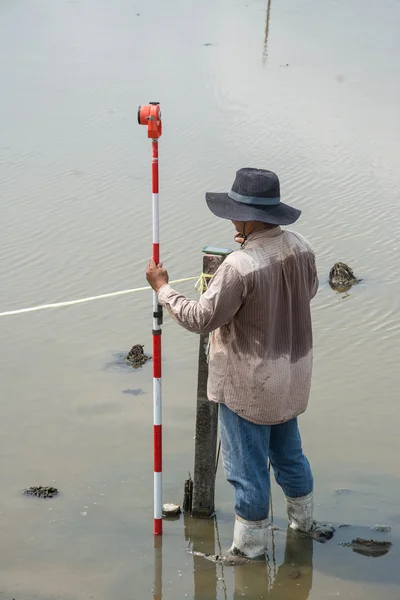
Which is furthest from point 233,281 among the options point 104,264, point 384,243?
point 384,243

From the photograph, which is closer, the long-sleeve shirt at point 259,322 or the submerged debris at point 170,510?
the long-sleeve shirt at point 259,322

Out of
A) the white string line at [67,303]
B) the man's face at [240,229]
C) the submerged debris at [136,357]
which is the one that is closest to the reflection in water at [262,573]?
the man's face at [240,229]

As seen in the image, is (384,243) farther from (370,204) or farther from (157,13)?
(157,13)

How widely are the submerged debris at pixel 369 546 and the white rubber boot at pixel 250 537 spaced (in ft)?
1.74

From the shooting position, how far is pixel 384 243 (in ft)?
34.8

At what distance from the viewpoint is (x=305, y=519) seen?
5359 millimetres

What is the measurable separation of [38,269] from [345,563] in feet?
17.6

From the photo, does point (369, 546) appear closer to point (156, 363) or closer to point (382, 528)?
point (382, 528)

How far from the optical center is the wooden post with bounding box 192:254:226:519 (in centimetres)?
532

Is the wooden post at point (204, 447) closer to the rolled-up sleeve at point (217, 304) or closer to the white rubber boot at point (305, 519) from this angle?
the white rubber boot at point (305, 519)

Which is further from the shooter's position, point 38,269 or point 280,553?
point 38,269

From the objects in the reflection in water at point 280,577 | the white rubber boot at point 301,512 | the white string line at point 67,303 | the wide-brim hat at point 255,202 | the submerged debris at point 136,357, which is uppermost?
the wide-brim hat at point 255,202

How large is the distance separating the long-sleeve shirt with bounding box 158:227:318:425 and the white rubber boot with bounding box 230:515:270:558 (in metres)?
0.57

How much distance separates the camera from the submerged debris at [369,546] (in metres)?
5.25
